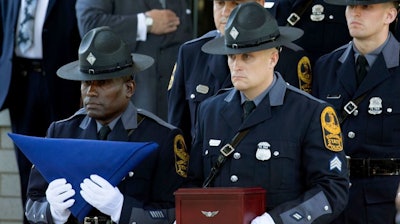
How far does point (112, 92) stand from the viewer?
828 centimetres

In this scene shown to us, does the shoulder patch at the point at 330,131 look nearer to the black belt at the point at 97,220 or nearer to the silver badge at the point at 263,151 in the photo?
the silver badge at the point at 263,151

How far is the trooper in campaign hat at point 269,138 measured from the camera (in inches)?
302

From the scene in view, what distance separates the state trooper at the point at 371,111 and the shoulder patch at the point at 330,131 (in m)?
0.73

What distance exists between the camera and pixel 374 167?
846 cm

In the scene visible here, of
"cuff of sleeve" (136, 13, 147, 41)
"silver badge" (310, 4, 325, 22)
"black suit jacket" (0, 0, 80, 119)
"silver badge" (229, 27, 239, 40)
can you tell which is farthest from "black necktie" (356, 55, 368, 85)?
"black suit jacket" (0, 0, 80, 119)

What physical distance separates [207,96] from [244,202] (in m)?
1.68

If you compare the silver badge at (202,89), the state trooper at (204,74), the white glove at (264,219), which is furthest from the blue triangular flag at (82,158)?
the silver badge at (202,89)

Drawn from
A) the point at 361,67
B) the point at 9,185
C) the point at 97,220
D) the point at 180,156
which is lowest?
the point at 9,185

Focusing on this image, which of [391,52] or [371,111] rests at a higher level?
[391,52]

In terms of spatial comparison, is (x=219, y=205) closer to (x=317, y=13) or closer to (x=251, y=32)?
(x=251, y=32)

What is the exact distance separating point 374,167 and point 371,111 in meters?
0.33

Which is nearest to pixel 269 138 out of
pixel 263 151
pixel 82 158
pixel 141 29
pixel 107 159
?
pixel 263 151

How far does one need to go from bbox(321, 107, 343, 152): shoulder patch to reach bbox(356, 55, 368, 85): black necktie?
0.85 m

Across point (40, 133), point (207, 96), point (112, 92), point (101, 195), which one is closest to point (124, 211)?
point (101, 195)
